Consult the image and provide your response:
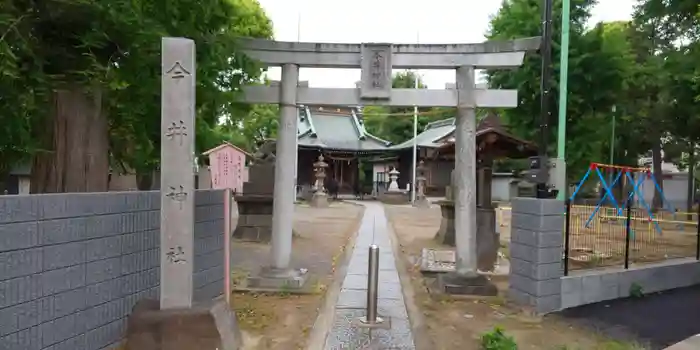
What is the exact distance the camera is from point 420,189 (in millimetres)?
35875

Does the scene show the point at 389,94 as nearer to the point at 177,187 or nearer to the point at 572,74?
the point at 177,187

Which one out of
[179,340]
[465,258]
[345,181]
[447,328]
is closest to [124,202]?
[179,340]

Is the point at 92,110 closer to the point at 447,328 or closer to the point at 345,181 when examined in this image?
the point at 447,328

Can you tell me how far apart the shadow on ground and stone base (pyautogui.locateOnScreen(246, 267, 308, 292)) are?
4.10 m

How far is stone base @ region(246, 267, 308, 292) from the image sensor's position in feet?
29.1

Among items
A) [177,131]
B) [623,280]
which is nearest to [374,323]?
[177,131]

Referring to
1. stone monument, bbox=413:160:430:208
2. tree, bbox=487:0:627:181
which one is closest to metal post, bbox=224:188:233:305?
tree, bbox=487:0:627:181

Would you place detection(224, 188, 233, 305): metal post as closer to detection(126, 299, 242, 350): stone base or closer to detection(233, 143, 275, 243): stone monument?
detection(126, 299, 242, 350): stone base

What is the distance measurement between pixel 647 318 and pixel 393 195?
31.0 m

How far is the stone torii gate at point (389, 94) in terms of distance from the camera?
884 centimetres

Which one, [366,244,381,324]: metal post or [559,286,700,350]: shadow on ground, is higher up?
[366,244,381,324]: metal post

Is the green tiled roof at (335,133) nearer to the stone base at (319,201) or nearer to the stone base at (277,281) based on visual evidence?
the stone base at (319,201)

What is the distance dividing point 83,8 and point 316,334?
4.27 meters

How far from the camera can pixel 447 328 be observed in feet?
22.6
